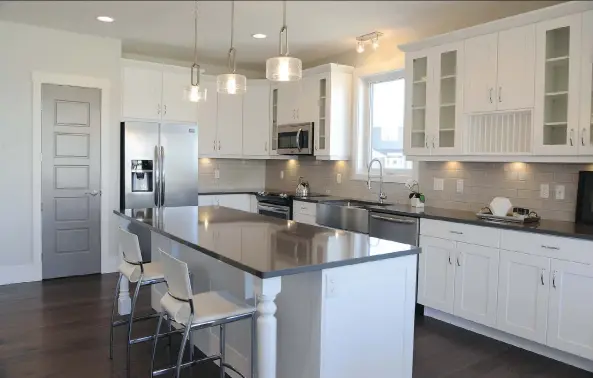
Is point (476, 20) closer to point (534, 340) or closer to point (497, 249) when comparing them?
point (497, 249)

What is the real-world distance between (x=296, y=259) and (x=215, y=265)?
3.37 ft

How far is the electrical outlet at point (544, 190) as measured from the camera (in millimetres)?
3762

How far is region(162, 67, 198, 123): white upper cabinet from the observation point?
575cm

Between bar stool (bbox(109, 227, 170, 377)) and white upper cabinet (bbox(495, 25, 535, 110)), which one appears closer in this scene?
bar stool (bbox(109, 227, 170, 377))

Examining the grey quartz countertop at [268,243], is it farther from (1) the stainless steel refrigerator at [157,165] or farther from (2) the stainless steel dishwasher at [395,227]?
(1) the stainless steel refrigerator at [157,165]

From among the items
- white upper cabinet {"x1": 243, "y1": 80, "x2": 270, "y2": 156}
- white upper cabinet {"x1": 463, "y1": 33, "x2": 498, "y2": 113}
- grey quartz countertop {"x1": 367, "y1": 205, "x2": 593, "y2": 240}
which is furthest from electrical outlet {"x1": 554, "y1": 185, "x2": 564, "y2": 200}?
white upper cabinet {"x1": 243, "y1": 80, "x2": 270, "y2": 156}

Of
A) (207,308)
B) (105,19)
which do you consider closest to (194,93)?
(105,19)

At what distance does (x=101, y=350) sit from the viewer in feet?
10.6

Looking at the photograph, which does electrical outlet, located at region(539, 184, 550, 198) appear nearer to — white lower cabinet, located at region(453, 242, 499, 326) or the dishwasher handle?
white lower cabinet, located at region(453, 242, 499, 326)

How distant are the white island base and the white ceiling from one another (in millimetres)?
2581

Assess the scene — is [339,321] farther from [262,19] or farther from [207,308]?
[262,19]

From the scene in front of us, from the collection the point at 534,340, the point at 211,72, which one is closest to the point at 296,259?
the point at 534,340

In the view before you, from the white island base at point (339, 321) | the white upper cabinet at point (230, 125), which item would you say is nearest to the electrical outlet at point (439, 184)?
the white island base at point (339, 321)

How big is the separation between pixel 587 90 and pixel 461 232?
1311mm
